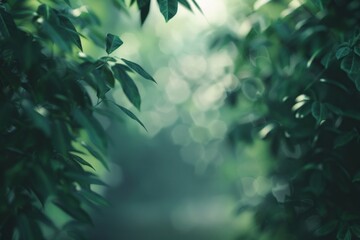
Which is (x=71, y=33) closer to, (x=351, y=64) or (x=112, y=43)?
(x=112, y=43)

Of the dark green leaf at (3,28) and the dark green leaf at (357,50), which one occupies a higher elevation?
the dark green leaf at (3,28)

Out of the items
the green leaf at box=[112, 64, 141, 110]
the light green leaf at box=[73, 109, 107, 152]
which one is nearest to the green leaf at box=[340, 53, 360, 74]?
the green leaf at box=[112, 64, 141, 110]

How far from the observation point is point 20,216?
1.26 m

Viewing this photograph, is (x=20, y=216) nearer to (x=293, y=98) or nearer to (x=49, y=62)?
(x=49, y=62)

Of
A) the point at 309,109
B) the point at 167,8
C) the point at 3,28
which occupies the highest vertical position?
the point at 3,28

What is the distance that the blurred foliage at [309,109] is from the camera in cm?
157

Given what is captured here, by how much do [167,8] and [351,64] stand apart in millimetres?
742

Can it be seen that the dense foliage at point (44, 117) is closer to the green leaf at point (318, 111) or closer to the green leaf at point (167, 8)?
the green leaf at point (167, 8)

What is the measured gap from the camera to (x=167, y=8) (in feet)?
4.47

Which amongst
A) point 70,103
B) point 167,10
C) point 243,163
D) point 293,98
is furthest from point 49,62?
point 243,163

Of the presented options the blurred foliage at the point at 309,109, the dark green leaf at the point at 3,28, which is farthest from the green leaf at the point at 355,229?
the dark green leaf at the point at 3,28

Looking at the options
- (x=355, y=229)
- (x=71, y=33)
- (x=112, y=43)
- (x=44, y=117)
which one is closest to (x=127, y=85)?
(x=112, y=43)

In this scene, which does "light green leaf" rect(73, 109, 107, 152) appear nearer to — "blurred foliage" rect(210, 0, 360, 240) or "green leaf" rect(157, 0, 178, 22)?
"green leaf" rect(157, 0, 178, 22)

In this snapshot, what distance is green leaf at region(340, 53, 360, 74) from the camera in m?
1.36
